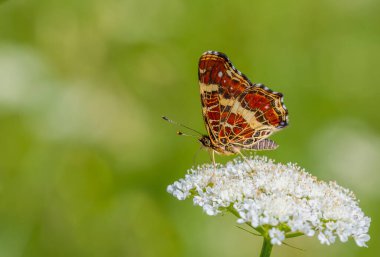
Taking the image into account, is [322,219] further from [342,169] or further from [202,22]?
[202,22]

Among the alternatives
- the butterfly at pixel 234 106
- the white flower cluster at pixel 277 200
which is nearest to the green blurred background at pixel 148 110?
the butterfly at pixel 234 106

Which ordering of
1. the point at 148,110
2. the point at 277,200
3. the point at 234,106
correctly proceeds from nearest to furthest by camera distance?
1. the point at 277,200
2. the point at 234,106
3. the point at 148,110

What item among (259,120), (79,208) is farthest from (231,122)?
(79,208)

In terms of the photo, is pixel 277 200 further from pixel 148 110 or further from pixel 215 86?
pixel 148 110

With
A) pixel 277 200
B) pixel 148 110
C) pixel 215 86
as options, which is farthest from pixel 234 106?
pixel 148 110

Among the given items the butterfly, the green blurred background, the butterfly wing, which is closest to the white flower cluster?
the butterfly
